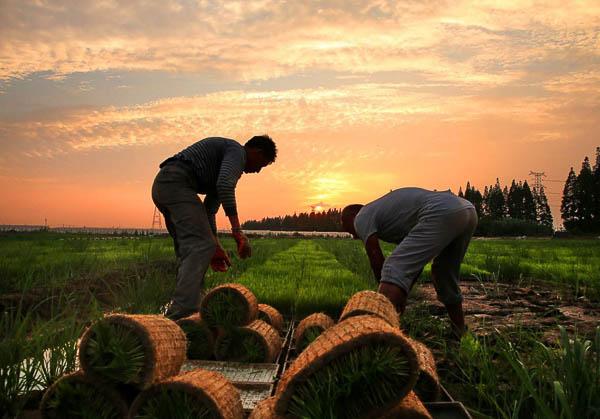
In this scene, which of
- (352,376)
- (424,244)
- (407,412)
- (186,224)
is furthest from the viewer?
(186,224)

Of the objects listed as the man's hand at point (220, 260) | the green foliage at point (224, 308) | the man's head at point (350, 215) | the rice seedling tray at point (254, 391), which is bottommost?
the rice seedling tray at point (254, 391)

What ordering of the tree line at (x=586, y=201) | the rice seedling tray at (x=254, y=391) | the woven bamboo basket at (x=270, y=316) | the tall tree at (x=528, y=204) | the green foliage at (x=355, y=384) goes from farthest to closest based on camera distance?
the tall tree at (x=528, y=204)
the tree line at (x=586, y=201)
the woven bamboo basket at (x=270, y=316)
the rice seedling tray at (x=254, y=391)
the green foliage at (x=355, y=384)

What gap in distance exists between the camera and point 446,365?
134 inches

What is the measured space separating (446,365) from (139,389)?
2.01 meters

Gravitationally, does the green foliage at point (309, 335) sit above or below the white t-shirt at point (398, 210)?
below

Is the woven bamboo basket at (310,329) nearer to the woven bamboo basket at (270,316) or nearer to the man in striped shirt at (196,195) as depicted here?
the woven bamboo basket at (270,316)

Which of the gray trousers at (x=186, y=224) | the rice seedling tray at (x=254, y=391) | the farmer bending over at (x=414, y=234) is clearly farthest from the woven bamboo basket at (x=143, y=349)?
the gray trousers at (x=186, y=224)

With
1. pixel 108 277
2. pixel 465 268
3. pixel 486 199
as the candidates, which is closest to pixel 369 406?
pixel 108 277

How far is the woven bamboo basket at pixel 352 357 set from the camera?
164 cm

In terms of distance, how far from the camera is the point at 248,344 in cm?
343

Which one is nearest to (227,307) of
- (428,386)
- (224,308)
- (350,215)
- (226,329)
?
(224,308)

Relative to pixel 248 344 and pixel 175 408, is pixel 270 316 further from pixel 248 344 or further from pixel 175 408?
pixel 175 408

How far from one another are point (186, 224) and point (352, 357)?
101 inches

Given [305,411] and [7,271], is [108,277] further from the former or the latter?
[305,411]
